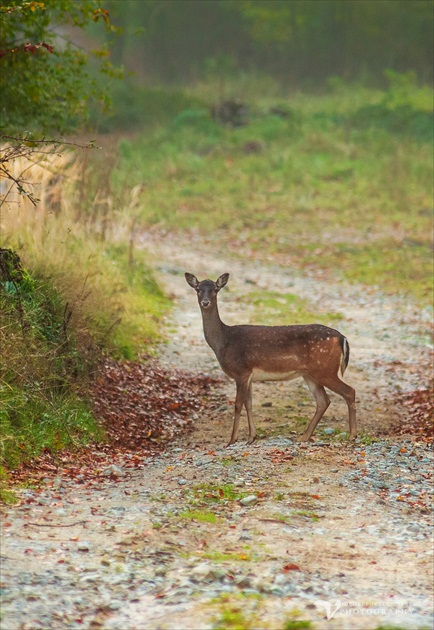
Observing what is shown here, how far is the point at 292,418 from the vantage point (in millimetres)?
11297

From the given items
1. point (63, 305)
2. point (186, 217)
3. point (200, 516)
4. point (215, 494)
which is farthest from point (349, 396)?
point (186, 217)

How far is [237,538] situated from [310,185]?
2248 centimetres

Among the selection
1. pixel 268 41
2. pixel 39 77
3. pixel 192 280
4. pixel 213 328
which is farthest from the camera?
pixel 268 41

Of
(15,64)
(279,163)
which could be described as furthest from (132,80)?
(15,64)

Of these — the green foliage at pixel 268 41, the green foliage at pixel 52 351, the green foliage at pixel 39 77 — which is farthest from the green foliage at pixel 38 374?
the green foliage at pixel 268 41

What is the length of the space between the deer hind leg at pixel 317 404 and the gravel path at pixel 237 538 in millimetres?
145

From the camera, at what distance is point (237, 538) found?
23.8ft

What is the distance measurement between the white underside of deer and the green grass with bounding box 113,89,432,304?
29.0 feet

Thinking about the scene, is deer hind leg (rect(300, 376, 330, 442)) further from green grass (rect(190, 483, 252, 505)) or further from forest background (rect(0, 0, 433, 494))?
forest background (rect(0, 0, 433, 494))

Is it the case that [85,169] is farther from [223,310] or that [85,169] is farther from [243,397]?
[243,397]

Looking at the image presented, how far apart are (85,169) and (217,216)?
9.99 m

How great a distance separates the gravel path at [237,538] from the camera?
6.03m

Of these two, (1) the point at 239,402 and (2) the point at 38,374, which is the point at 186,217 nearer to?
(1) the point at 239,402

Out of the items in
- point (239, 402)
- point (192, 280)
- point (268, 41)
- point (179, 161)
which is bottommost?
point (239, 402)
